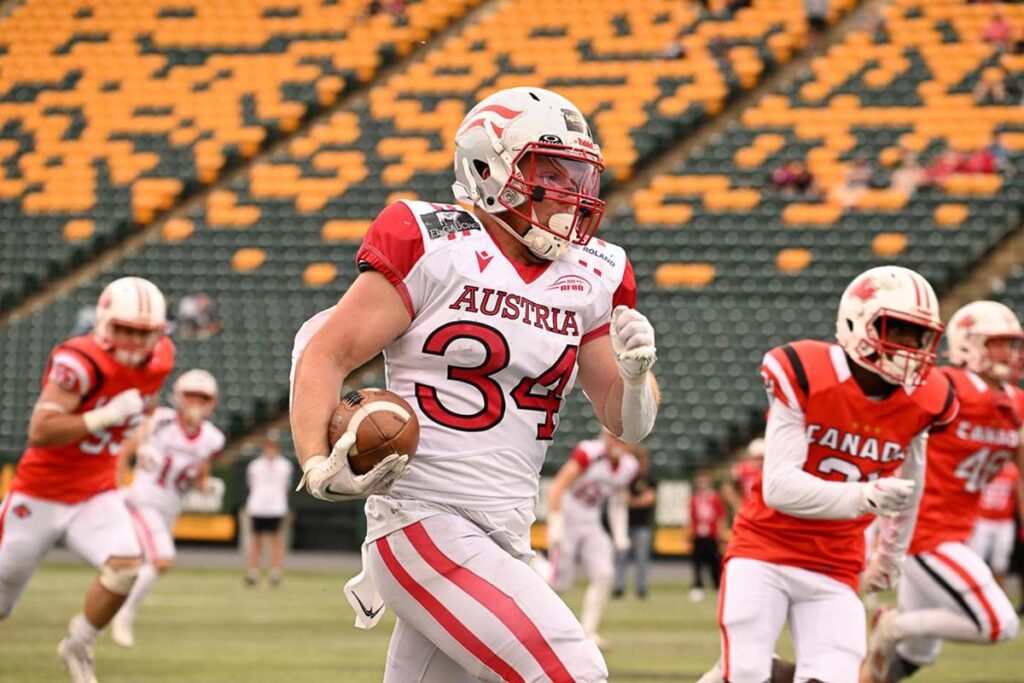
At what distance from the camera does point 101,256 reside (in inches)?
967

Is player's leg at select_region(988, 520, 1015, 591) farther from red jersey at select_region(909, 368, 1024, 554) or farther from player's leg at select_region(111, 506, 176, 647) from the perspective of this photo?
player's leg at select_region(111, 506, 176, 647)

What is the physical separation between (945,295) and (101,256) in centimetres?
1219

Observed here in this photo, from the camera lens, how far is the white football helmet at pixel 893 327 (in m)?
5.86

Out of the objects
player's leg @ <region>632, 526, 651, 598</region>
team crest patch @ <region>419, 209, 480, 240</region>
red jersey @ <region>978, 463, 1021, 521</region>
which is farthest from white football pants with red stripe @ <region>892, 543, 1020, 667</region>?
player's leg @ <region>632, 526, 651, 598</region>

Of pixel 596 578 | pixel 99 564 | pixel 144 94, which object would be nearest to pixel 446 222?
pixel 99 564

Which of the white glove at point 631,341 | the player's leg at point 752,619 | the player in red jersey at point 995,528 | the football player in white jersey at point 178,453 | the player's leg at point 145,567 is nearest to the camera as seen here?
the white glove at point 631,341

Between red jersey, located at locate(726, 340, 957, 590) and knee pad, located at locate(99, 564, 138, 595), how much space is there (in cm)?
322

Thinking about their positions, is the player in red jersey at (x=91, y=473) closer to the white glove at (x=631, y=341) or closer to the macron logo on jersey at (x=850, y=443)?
the macron logo on jersey at (x=850, y=443)

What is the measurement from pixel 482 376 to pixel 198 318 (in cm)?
1838

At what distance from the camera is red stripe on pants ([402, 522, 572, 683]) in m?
3.98

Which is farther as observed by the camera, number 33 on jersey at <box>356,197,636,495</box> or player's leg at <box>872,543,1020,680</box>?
player's leg at <box>872,543,1020,680</box>

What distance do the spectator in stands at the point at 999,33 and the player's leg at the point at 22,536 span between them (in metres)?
18.3

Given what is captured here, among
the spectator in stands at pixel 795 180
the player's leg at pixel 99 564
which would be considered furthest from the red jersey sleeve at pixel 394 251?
the spectator in stands at pixel 795 180

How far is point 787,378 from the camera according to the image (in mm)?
5895
